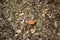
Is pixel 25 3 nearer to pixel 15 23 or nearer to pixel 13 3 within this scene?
pixel 13 3

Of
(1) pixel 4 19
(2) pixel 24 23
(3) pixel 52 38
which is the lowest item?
(3) pixel 52 38

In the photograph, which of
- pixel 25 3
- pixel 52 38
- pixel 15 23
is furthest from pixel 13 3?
pixel 52 38

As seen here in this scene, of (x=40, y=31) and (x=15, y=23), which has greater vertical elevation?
(x=15, y=23)

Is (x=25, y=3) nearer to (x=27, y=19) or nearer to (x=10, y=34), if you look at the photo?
(x=27, y=19)

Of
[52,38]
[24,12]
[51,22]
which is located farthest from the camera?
[24,12]

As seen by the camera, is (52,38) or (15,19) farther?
(15,19)

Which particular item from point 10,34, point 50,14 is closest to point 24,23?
point 10,34

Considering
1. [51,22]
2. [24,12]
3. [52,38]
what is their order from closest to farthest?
[52,38], [51,22], [24,12]
